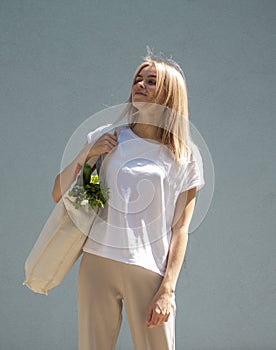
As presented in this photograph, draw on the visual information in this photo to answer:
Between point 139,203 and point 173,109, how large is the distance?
309mm

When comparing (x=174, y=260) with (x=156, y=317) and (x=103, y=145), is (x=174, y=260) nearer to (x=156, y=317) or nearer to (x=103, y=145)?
(x=156, y=317)

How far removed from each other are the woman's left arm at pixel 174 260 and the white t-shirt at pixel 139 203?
0.07 ft

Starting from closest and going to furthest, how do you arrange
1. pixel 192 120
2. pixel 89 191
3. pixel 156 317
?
pixel 156 317 → pixel 89 191 → pixel 192 120

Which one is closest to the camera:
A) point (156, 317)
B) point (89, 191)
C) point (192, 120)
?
point (156, 317)

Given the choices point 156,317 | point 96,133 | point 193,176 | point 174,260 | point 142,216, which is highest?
point 96,133

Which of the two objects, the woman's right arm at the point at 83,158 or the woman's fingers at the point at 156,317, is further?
the woman's right arm at the point at 83,158

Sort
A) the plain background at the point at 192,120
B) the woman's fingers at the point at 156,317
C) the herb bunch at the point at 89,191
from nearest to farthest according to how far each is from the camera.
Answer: the woman's fingers at the point at 156,317, the herb bunch at the point at 89,191, the plain background at the point at 192,120

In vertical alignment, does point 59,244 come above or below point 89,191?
below

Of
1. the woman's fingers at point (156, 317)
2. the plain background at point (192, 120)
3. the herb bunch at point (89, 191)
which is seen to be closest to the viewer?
the woman's fingers at point (156, 317)

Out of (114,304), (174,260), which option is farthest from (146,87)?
(114,304)

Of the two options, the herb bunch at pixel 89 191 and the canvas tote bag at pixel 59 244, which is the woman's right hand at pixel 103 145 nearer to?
the herb bunch at pixel 89 191

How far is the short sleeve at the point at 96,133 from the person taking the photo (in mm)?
1939

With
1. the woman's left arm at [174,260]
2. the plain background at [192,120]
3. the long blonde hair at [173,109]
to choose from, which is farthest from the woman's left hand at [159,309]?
the plain background at [192,120]

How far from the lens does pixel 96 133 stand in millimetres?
1956
